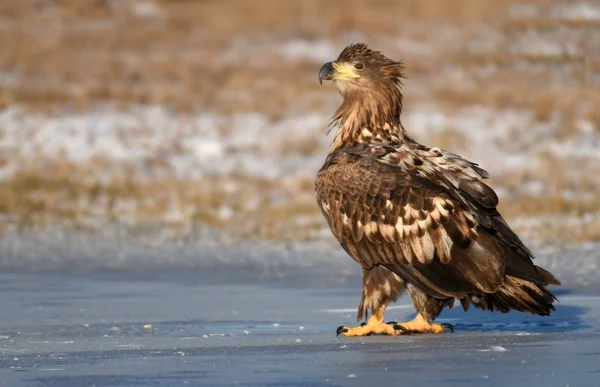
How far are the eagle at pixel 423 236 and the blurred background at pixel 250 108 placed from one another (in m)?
4.93

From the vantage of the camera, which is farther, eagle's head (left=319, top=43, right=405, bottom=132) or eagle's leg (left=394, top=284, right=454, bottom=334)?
eagle's head (left=319, top=43, right=405, bottom=132)

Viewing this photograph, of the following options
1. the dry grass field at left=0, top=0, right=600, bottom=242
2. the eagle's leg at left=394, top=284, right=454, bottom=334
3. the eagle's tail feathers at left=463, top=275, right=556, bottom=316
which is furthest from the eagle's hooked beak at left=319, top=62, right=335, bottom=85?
the dry grass field at left=0, top=0, right=600, bottom=242

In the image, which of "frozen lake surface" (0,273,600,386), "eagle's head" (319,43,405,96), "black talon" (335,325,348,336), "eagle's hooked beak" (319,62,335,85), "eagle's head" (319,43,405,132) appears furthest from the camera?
"eagle's hooked beak" (319,62,335,85)

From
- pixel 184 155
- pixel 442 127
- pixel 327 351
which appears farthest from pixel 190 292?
pixel 442 127

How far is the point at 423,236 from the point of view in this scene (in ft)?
26.1

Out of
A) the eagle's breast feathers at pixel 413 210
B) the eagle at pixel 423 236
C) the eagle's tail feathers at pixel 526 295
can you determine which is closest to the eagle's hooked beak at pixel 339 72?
the eagle at pixel 423 236

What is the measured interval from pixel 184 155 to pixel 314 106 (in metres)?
3.53

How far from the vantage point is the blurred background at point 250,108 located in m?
15.9

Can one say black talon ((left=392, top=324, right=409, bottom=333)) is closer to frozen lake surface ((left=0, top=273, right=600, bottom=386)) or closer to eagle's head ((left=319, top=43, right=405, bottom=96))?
frozen lake surface ((left=0, top=273, right=600, bottom=386))

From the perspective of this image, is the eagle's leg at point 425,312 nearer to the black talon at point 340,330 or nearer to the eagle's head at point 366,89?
the black talon at point 340,330

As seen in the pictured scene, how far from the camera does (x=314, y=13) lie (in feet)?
103

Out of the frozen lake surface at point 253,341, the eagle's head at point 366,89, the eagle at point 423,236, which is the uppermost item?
the eagle's head at point 366,89

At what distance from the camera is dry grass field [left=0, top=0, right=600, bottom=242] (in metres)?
16.4

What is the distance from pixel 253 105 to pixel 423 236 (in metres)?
15.0
